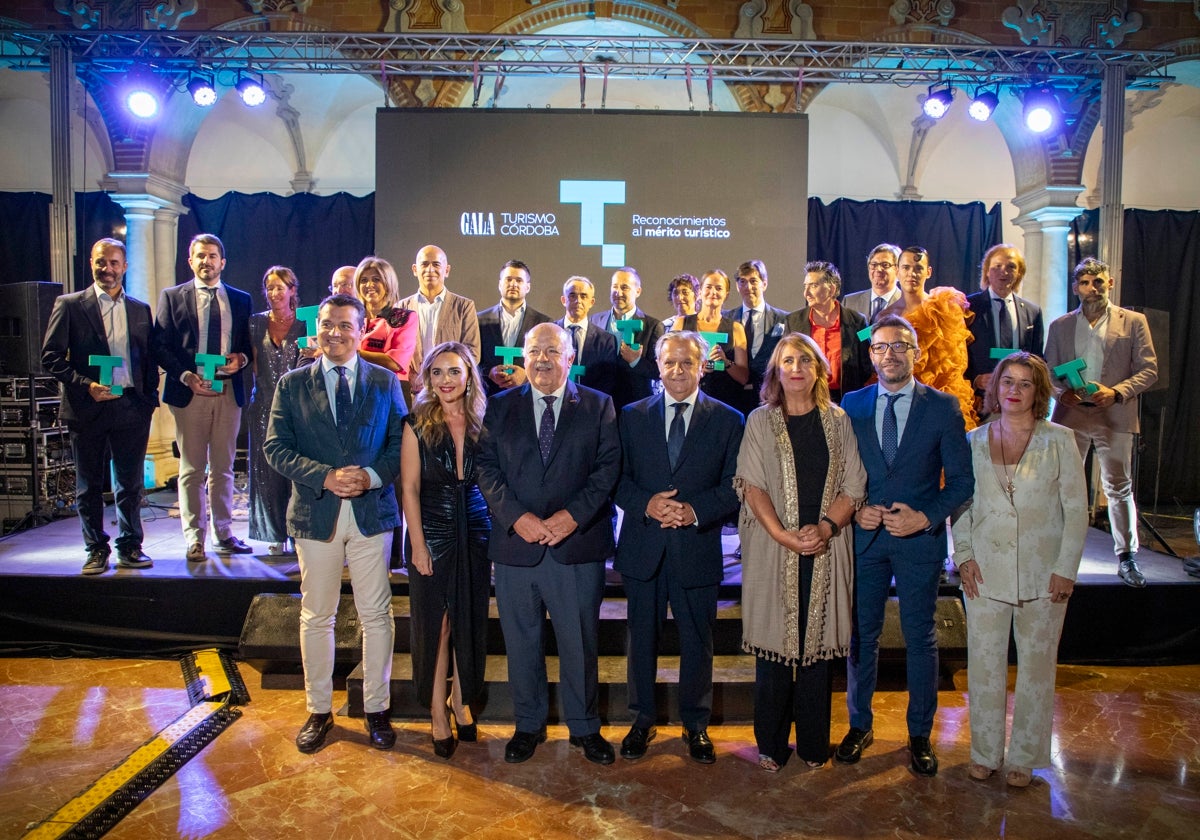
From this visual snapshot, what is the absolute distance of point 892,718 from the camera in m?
3.65

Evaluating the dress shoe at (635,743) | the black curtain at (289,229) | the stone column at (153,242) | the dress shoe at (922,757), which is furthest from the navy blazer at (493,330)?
the black curtain at (289,229)

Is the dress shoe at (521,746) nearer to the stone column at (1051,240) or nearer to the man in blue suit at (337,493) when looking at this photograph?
the man in blue suit at (337,493)

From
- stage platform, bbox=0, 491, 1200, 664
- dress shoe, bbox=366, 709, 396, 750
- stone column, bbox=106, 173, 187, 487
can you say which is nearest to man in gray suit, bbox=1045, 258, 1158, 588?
stage platform, bbox=0, 491, 1200, 664

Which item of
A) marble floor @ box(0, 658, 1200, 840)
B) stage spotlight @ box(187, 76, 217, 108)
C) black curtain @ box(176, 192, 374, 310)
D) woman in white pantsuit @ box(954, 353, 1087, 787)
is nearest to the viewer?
marble floor @ box(0, 658, 1200, 840)

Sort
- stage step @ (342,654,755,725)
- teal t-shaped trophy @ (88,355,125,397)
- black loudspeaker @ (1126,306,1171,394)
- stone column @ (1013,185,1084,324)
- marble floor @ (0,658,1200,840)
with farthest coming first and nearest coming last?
stone column @ (1013,185,1084,324) → black loudspeaker @ (1126,306,1171,394) → teal t-shaped trophy @ (88,355,125,397) → stage step @ (342,654,755,725) → marble floor @ (0,658,1200,840)

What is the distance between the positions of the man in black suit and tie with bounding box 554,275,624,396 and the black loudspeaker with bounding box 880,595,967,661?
191 cm

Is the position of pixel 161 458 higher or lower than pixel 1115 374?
lower

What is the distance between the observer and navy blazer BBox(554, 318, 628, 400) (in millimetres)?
4629

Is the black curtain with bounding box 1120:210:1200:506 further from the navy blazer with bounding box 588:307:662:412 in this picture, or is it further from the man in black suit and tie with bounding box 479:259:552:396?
the man in black suit and tie with bounding box 479:259:552:396

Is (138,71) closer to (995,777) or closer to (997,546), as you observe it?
(997,546)

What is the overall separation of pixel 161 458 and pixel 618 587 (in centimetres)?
584

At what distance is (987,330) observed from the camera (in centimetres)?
434

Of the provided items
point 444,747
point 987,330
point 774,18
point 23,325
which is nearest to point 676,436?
point 444,747

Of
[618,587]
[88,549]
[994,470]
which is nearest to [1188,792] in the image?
[994,470]
